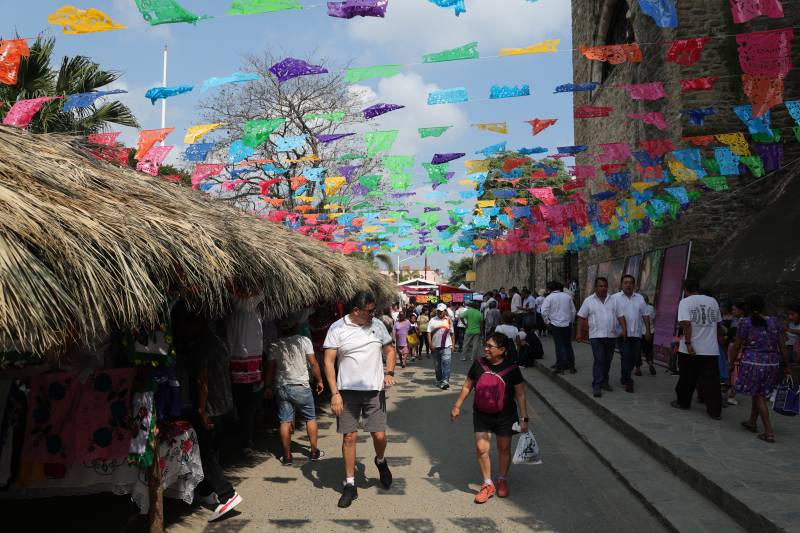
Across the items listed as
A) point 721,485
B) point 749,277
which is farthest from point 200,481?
point 749,277

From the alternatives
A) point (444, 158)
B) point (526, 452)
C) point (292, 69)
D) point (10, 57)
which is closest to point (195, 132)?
point (292, 69)

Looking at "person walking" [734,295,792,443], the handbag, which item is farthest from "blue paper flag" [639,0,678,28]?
the handbag

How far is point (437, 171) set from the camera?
14.3 meters

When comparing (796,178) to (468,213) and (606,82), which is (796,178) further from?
(468,213)

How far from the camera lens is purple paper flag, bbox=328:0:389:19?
7250 mm

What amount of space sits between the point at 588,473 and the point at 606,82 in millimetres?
15860

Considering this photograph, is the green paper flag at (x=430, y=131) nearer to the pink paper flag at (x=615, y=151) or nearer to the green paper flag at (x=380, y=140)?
the green paper flag at (x=380, y=140)

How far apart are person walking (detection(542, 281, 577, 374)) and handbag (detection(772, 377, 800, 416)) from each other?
4978 mm

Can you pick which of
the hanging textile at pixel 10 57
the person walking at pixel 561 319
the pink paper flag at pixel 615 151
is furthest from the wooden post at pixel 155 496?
the pink paper flag at pixel 615 151

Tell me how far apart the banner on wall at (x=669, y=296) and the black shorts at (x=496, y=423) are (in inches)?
350

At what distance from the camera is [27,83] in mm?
10953

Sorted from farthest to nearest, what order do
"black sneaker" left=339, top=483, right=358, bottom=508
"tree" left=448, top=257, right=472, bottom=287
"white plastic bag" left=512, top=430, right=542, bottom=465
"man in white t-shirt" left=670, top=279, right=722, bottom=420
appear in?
"tree" left=448, top=257, right=472, bottom=287 → "man in white t-shirt" left=670, top=279, right=722, bottom=420 → "white plastic bag" left=512, top=430, right=542, bottom=465 → "black sneaker" left=339, top=483, right=358, bottom=508

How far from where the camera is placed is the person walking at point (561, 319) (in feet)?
38.0

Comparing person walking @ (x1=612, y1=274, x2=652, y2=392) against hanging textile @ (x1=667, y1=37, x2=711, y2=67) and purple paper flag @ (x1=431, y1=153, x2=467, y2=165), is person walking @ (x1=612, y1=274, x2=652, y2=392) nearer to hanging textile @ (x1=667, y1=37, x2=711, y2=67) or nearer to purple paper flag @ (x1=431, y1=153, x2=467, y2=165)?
hanging textile @ (x1=667, y1=37, x2=711, y2=67)
